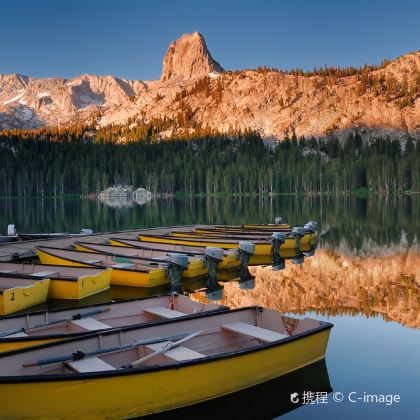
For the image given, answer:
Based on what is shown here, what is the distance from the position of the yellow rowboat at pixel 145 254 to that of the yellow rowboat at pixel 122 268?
610 mm

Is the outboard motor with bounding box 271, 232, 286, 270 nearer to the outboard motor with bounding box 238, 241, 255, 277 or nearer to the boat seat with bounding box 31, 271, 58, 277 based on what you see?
the outboard motor with bounding box 238, 241, 255, 277

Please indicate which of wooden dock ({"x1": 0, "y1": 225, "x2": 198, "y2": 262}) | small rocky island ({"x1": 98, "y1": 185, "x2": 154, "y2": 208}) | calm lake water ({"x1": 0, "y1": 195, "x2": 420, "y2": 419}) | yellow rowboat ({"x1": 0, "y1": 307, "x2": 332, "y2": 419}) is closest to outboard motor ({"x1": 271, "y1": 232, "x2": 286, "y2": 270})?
calm lake water ({"x1": 0, "y1": 195, "x2": 420, "y2": 419})

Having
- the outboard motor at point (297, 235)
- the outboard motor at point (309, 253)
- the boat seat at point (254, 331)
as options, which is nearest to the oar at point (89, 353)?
the boat seat at point (254, 331)

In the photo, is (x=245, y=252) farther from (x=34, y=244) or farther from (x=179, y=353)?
(x=179, y=353)

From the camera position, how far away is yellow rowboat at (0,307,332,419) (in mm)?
7935

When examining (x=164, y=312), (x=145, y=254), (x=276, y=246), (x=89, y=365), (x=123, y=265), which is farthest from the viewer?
(x=276, y=246)

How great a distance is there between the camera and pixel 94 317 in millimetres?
12148

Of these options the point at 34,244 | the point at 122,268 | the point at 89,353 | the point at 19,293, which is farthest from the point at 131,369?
the point at 34,244

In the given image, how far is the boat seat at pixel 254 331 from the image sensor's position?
10805 millimetres

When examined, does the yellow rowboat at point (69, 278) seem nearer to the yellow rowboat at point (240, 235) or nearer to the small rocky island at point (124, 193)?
the yellow rowboat at point (240, 235)

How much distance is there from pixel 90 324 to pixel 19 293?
6.81m

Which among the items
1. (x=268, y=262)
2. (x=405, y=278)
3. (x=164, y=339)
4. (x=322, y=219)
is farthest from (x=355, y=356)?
(x=322, y=219)

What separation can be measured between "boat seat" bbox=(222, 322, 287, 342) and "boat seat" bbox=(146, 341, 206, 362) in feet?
5.01

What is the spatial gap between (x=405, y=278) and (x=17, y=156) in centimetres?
17425
